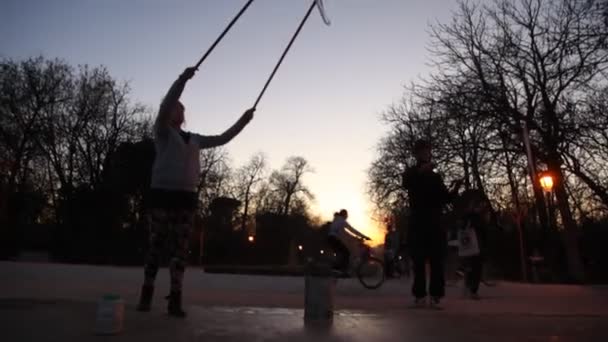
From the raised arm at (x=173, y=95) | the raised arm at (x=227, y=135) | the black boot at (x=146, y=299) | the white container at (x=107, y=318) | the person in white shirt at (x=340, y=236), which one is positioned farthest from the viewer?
the person in white shirt at (x=340, y=236)

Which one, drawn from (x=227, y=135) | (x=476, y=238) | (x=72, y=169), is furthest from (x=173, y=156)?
(x=72, y=169)

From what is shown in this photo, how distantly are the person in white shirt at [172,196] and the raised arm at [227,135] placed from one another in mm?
276

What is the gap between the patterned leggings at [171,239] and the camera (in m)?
4.42

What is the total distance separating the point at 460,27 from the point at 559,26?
5.74 m

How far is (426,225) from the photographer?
5.92m

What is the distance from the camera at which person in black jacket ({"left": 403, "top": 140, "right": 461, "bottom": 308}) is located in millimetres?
5906

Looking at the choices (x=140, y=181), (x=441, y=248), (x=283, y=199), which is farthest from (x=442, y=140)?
(x=283, y=199)

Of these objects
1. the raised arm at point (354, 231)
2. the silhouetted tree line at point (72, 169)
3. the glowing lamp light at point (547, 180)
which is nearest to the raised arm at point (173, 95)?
the raised arm at point (354, 231)

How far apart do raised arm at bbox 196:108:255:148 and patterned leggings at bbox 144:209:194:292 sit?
0.73 meters

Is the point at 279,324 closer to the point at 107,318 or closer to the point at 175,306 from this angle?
the point at 175,306

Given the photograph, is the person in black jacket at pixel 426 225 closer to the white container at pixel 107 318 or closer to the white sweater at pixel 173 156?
the white sweater at pixel 173 156

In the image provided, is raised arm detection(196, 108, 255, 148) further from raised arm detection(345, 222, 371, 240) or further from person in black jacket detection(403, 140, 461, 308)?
raised arm detection(345, 222, 371, 240)

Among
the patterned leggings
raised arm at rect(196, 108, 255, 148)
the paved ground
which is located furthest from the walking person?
the patterned leggings

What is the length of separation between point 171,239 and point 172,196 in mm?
362
